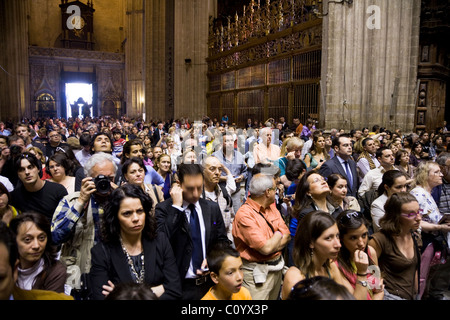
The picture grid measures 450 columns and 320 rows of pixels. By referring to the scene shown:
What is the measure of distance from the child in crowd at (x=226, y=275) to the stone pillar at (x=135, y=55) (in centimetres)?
3369

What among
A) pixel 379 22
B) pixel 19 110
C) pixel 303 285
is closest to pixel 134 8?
→ pixel 19 110

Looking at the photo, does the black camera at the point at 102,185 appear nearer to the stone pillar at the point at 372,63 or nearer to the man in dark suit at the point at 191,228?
the man in dark suit at the point at 191,228

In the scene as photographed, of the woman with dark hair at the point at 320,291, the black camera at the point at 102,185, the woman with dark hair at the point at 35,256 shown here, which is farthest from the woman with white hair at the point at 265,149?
the woman with dark hair at the point at 320,291

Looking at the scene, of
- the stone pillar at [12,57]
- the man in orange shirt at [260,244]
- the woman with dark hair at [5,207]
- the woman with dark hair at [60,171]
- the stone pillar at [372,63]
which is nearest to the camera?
the man in orange shirt at [260,244]

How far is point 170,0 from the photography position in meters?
29.9

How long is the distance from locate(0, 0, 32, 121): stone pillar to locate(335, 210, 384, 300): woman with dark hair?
30244mm

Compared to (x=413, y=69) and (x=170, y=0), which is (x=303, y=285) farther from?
(x=170, y=0)

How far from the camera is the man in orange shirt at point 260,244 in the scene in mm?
3404

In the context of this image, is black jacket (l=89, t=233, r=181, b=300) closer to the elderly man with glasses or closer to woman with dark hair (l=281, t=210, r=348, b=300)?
Result: woman with dark hair (l=281, t=210, r=348, b=300)

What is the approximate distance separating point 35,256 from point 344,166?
14.9ft

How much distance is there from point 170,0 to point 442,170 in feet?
94.7

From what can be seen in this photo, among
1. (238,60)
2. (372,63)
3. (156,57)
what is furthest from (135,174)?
(156,57)

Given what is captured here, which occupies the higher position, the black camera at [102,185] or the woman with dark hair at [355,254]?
the black camera at [102,185]

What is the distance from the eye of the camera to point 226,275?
8.73 ft
